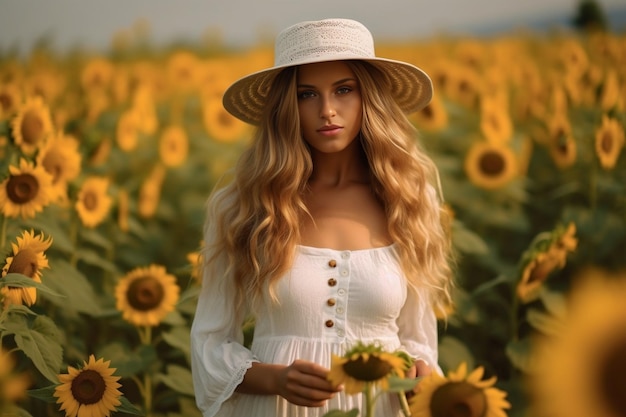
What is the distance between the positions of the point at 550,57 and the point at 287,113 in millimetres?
3262

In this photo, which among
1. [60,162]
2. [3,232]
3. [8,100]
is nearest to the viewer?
[3,232]

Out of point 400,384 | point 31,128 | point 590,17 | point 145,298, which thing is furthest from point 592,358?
→ point 590,17

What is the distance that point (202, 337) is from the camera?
1.64 meters

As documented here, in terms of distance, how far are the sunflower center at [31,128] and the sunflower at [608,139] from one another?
69.1 inches

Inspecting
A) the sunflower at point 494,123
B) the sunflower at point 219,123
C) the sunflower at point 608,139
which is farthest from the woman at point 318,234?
the sunflower at point 219,123

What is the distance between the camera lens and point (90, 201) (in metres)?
2.75

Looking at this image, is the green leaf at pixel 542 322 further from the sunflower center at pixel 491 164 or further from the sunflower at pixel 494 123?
the sunflower at pixel 494 123

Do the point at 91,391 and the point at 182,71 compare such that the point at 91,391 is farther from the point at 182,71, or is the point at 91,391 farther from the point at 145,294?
the point at 182,71

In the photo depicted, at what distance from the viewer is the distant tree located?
427 cm

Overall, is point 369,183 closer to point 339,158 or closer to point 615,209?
point 339,158

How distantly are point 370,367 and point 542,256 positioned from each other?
41.8 inches

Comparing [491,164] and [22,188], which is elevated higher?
[491,164]

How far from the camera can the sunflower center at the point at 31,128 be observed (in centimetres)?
229

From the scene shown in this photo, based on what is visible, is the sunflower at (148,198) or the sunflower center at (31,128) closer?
the sunflower center at (31,128)
